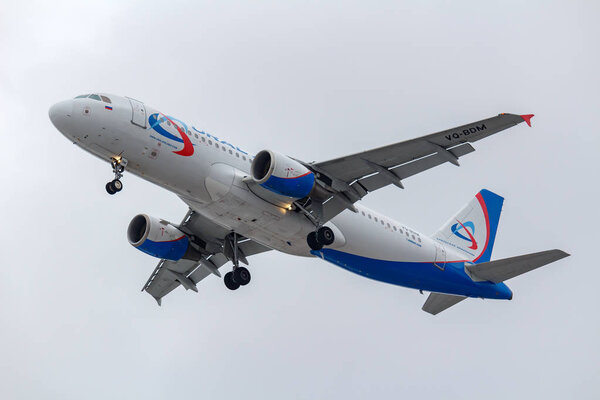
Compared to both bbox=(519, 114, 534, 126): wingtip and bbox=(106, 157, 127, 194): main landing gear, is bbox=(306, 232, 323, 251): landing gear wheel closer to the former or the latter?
bbox=(106, 157, 127, 194): main landing gear

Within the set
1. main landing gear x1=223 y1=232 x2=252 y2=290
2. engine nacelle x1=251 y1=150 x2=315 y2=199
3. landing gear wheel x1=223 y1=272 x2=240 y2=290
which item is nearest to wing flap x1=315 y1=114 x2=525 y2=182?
engine nacelle x1=251 y1=150 x2=315 y2=199

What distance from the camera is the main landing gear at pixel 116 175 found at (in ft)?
93.6

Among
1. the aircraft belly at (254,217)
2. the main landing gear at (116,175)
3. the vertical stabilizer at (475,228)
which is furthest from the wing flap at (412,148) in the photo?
the vertical stabilizer at (475,228)

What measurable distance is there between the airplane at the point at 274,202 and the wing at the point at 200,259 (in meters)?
0.05

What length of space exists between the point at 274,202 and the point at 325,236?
2.29 m

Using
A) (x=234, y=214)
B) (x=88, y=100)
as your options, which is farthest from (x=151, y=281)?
(x=88, y=100)

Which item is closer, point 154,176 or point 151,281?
point 154,176

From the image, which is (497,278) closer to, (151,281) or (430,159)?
(430,159)

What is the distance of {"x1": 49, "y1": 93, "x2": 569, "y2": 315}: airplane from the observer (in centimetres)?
2875

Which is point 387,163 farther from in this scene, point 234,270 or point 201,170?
point 234,270

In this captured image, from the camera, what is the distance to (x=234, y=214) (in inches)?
1204

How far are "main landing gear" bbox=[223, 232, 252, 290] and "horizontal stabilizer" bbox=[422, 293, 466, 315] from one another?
840cm

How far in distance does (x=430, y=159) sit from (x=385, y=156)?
1580 millimetres

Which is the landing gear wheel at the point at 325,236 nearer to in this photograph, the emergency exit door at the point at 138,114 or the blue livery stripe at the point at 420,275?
the blue livery stripe at the point at 420,275
